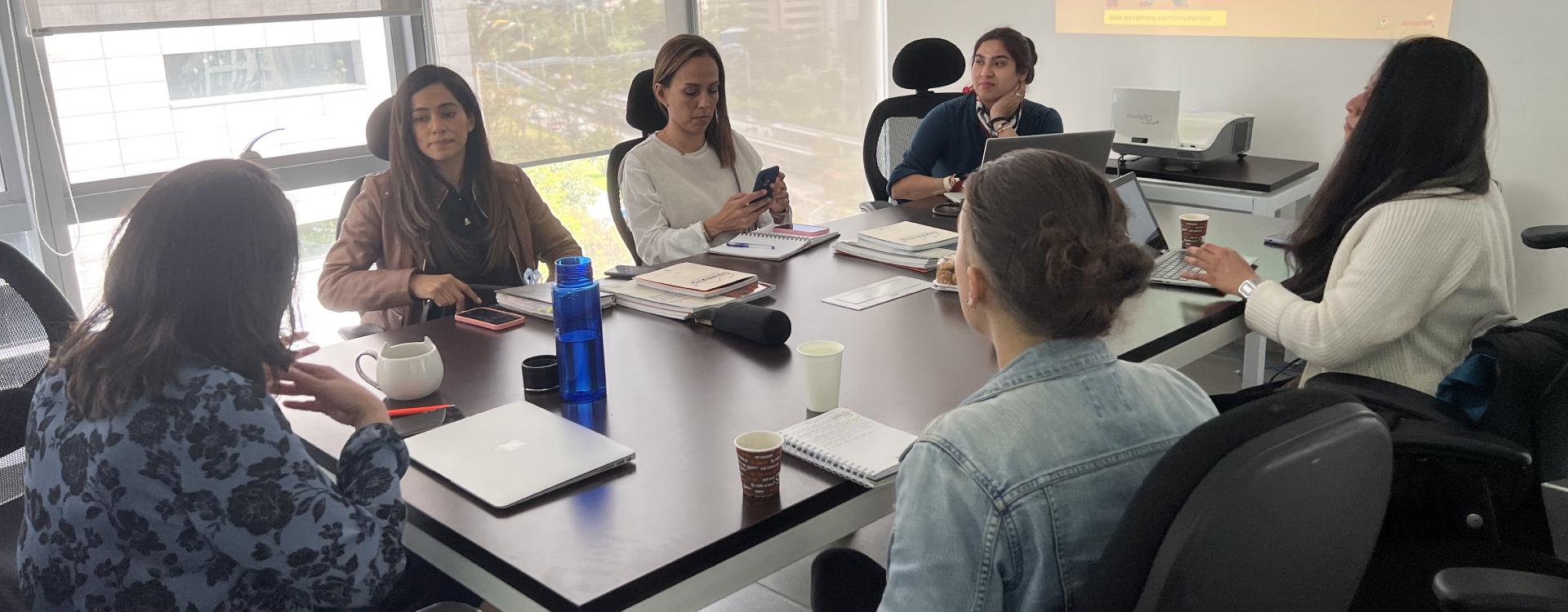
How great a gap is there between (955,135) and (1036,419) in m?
2.75

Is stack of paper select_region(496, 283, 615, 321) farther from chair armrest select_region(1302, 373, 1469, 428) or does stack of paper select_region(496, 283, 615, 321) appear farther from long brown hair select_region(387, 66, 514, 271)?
chair armrest select_region(1302, 373, 1469, 428)

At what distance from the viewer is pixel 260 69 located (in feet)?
12.6

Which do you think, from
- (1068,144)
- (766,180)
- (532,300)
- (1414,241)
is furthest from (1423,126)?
(532,300)

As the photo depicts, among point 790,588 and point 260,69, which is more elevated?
point 260,69

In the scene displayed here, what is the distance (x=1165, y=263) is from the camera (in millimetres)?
2545

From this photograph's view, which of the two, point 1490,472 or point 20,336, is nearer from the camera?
point 1490,472

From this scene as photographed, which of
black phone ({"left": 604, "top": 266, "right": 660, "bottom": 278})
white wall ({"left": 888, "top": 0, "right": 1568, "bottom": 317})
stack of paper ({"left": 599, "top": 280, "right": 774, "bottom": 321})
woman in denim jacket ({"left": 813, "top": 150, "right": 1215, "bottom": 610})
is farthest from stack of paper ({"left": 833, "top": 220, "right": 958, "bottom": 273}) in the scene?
white wall ({"left": 888, "top": 0, "right": 1568, "bottom": 317})

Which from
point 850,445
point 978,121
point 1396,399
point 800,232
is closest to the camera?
point 850,445

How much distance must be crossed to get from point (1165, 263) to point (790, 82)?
10.6 ft

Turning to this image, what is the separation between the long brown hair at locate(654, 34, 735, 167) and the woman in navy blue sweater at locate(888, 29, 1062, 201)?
2.14 ft

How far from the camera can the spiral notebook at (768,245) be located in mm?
2734

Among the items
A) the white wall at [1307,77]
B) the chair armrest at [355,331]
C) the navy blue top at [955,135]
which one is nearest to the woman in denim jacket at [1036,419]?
the chair armrest at [355,331]

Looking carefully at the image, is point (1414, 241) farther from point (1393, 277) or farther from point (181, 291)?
point (181, 291)

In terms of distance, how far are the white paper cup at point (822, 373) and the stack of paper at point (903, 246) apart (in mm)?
924
